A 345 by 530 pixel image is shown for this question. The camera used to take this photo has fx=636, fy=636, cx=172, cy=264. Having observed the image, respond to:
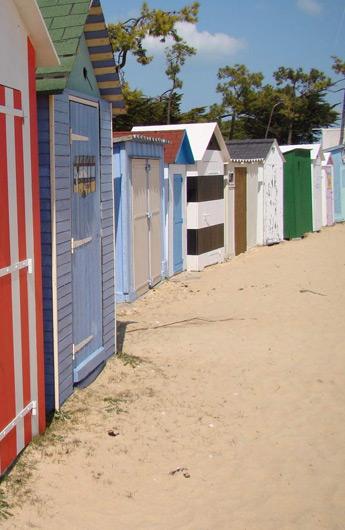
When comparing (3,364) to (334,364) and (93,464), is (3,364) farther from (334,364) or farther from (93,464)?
(334,364)

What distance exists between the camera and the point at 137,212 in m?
10.5

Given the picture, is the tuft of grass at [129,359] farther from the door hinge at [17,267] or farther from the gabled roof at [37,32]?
the gabled roof at [37,32]

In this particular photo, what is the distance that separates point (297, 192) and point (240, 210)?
4.50m

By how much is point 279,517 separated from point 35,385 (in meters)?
1.84

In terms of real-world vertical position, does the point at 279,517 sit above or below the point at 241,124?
below

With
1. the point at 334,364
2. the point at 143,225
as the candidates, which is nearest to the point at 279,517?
the point at 334,364

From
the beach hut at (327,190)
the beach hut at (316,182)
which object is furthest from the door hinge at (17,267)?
the beach hut at (327,190)

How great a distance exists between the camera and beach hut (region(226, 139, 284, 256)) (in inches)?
620

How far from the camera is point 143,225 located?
10.8 meters

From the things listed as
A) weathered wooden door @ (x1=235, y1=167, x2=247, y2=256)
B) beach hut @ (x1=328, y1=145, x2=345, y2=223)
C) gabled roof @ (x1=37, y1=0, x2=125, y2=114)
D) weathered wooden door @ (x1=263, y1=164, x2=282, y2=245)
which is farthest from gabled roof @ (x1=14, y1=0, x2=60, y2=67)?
beach hut @ (x1=328, y1=145, x2=345, y2=223)

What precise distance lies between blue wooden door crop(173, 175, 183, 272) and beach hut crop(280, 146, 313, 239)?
7242 millimetres

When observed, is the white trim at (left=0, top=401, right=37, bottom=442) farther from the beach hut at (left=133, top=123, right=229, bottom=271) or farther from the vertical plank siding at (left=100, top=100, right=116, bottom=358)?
the beach hut at (left=133, top=123, right=229, bottom=271)

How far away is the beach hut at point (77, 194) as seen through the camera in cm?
484

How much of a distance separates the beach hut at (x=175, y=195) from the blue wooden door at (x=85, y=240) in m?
5.88
